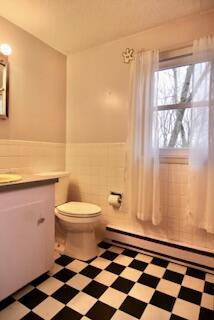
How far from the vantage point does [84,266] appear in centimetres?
175

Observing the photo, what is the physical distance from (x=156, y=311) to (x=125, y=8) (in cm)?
217

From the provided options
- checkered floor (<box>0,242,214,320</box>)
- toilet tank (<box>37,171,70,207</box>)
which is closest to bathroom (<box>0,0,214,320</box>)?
checkered floor (<box>0,242,214,320</box>)

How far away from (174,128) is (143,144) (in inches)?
12.6

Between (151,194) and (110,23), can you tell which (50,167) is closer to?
(151,194)

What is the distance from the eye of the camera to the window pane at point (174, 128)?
1825 mm

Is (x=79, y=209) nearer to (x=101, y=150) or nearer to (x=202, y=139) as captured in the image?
(x=101, y=150)

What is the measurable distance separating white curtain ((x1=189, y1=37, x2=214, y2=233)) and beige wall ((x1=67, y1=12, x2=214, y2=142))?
0.29 meters

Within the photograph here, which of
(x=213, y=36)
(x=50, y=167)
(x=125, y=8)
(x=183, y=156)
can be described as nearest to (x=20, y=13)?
(x=125, y=8)

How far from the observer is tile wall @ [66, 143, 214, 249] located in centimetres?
181

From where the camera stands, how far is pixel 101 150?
2.24 meters

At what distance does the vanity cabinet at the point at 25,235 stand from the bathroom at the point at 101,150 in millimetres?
38

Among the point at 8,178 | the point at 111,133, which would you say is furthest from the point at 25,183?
the point at 111,133

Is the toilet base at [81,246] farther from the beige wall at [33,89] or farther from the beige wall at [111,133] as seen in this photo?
the beige wall at [33,89]

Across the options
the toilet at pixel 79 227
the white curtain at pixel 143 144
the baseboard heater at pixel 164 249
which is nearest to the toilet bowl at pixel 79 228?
the toilet at pixel 79 227
